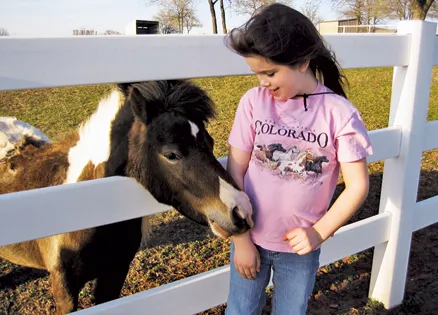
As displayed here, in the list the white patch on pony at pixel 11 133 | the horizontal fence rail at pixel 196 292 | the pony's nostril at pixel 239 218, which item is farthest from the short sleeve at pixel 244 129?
the white patch on pony at pixel 11 133

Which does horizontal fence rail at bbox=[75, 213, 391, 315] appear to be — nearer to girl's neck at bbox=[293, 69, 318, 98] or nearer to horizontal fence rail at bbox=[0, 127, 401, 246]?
horizontal fence rail at bbox=[0, 127, 401, 246]

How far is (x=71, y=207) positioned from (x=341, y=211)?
106cm

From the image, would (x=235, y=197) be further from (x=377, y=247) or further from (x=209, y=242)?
(x=209, y=242)

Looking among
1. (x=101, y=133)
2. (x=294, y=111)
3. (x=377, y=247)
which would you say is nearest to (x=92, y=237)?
(x=101, y=133)

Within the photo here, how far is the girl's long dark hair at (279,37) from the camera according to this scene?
136cm

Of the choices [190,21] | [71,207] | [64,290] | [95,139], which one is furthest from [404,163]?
[190,21]

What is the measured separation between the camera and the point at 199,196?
172 cm

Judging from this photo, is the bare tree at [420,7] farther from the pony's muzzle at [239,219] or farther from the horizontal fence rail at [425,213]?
the pony's muzzle at [239,219]

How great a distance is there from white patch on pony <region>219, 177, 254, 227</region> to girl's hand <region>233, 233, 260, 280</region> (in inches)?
3.5

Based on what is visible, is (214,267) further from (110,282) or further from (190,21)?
(190,21)

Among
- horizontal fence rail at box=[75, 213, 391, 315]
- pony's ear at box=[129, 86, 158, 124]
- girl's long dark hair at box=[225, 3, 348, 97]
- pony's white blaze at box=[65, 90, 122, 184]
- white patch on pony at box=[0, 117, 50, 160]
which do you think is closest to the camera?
girl's long dark hair at box=[225, 3, 348, 97]

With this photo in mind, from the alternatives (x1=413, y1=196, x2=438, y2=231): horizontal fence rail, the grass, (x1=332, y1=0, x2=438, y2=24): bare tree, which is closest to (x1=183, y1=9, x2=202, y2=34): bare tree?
(x1=332, y1=0, x2=438, y2=24): bare tree

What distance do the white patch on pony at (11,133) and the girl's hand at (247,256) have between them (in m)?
2.35

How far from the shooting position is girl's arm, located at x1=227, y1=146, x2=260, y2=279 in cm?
159
